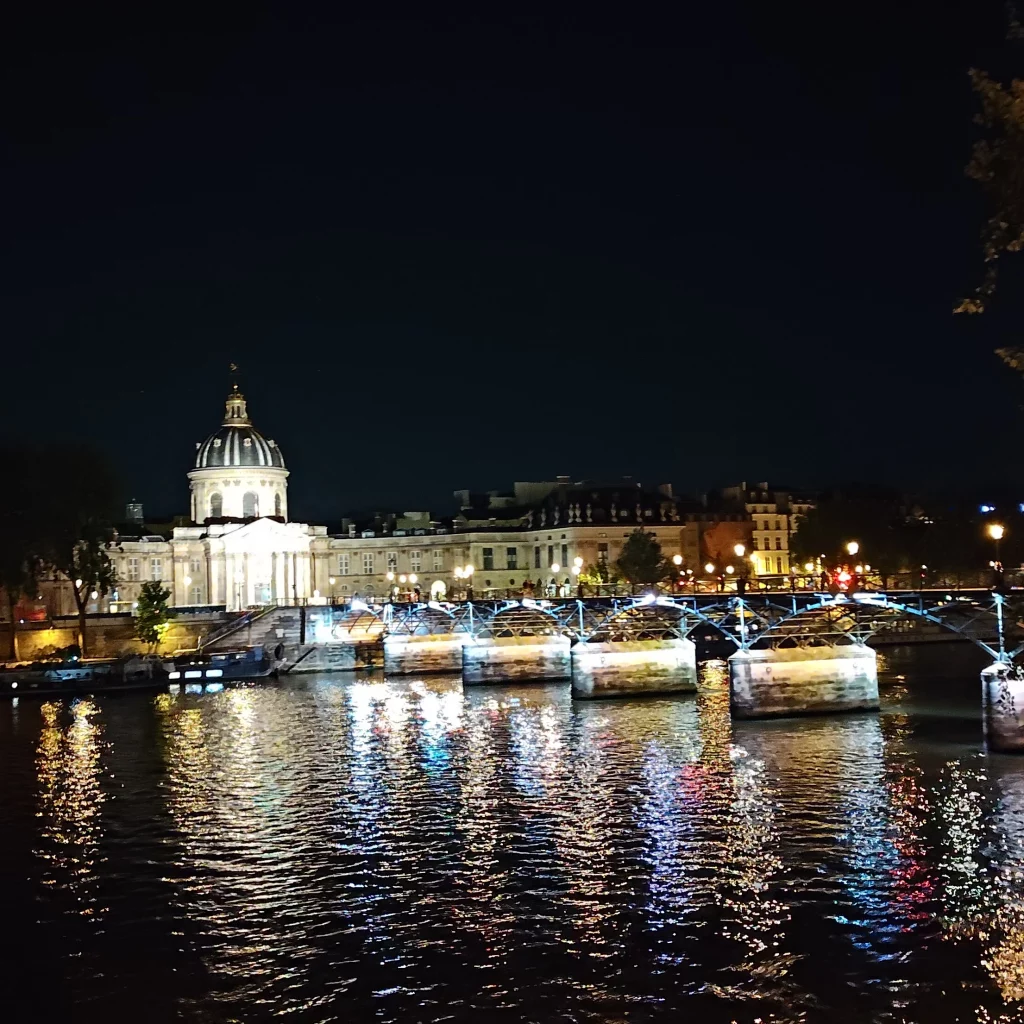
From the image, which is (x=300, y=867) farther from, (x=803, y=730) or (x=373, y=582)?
(x=373, y=582)

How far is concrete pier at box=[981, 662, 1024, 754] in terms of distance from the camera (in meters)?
45.8

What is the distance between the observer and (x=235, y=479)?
536ft

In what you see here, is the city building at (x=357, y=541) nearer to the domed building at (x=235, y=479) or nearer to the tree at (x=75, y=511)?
the domed building at (x=235, y=479)

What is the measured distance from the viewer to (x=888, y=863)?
108 ft

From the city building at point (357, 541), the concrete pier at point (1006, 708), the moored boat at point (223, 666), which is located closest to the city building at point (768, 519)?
the city building at point (357, 541)

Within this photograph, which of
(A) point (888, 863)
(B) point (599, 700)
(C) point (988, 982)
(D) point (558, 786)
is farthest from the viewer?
(B) point (599, 700)

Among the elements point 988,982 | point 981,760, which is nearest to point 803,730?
point 981,760

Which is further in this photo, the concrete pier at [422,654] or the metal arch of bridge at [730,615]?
the concrete pier at [422,654]

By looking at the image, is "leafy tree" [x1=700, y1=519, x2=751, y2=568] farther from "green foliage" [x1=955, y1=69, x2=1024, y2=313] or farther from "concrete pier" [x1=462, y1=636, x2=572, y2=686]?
"green foliage" [x1=955, y1=69, x2=1024, y2=313]

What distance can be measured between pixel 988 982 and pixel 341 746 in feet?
115

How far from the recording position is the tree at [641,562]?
144 meters

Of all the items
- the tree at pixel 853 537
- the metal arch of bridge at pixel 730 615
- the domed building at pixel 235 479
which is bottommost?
the metal arch of bridge at pixel 730 615

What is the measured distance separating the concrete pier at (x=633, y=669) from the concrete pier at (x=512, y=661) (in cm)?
1406

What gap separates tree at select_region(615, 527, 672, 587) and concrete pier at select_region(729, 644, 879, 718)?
81.9m
